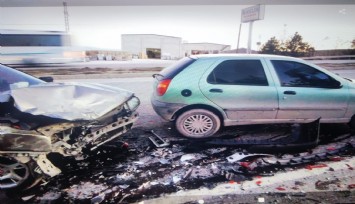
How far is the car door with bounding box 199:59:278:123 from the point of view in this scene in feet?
14.3

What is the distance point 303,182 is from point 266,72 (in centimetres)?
207

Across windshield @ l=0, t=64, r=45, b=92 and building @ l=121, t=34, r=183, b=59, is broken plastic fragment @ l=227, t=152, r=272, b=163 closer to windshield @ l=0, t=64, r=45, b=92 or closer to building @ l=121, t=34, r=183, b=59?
windshield @ l=0, t=64, r=45, b=92

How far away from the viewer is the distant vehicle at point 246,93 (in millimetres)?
4379

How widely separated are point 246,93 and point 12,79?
4.37 m

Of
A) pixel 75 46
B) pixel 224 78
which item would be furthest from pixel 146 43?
pixel 224 78

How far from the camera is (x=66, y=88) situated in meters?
3.65

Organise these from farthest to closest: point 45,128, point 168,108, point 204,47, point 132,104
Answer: point 204,47, point 168,108, point 132,104, point 45,128

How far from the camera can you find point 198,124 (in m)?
4.57

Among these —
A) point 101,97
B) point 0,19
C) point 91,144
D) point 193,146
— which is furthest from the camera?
point 0,19

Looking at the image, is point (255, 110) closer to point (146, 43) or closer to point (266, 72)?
point (266, 72)

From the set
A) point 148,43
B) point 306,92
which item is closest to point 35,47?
point 306,92

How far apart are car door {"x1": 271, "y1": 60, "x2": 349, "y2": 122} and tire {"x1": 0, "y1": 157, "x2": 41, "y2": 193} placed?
4.02 metres

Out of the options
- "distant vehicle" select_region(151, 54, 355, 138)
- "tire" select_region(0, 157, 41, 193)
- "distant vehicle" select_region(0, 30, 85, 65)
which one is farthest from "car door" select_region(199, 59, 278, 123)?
"distant vehicle" select_region(0, 30, 85, 65)

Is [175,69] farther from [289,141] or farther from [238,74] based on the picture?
[289,141]
